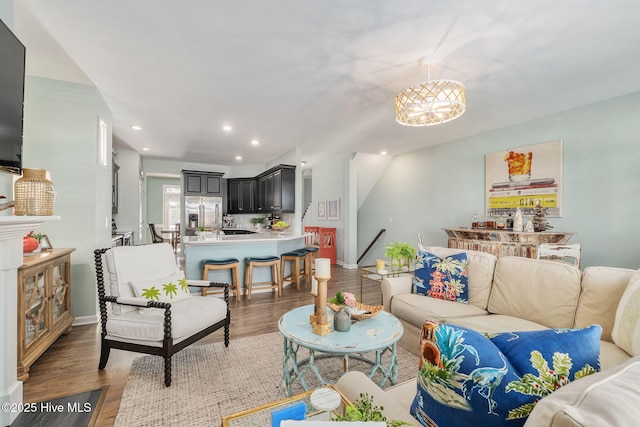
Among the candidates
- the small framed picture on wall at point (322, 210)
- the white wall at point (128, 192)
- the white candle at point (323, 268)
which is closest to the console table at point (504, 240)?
the white candle at point (323, 268)

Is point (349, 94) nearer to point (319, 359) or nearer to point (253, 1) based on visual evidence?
point (253, 1)

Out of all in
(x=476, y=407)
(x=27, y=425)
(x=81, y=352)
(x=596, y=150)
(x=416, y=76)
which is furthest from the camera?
(x=596, y=150)

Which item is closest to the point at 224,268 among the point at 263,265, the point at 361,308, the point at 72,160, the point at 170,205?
the point at 263,265

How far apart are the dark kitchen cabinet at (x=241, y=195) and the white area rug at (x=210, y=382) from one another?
5332 millimetres

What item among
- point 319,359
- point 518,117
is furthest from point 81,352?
point 518,117

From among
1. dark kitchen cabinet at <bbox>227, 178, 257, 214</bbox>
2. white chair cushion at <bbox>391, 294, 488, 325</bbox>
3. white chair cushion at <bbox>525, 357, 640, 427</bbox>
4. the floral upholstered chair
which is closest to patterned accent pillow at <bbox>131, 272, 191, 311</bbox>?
the floral upholstered chair

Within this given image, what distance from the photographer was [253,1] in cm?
184

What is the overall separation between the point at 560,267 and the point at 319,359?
2.01 metres

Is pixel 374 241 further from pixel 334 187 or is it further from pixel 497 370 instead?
pixel 497 370

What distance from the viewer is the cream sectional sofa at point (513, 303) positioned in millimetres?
1544

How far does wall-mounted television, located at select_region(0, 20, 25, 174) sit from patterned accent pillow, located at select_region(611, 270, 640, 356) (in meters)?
3.60

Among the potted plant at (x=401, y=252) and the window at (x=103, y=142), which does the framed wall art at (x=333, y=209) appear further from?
the window at (x=103, y=142)

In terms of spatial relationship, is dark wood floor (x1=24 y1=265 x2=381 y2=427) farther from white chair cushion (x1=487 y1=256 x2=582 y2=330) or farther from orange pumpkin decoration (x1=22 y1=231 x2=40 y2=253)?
white chair cushion (x1=487 y1=256 x2=582 y2=330)

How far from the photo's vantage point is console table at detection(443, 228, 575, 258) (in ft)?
12.1
